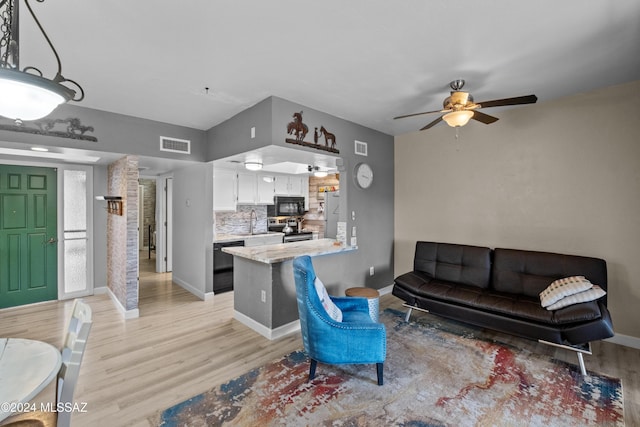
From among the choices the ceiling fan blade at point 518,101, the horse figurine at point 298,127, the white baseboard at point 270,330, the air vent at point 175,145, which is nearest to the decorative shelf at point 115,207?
the air vent at point 175,145

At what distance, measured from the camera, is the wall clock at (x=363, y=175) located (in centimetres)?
415

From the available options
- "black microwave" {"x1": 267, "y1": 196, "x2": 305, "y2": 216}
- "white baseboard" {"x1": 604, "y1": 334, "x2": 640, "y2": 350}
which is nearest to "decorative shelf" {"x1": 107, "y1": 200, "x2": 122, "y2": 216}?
"black microwave" {"x1": 267, "y1": 196, "x2": 305, "y2": 216}

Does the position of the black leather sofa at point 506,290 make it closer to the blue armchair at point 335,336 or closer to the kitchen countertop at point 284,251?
the kitchen countertop at point 284,251

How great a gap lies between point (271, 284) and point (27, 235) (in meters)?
3.84

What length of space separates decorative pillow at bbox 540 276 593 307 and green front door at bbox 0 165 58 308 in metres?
6.35

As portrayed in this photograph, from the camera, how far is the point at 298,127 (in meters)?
3.31

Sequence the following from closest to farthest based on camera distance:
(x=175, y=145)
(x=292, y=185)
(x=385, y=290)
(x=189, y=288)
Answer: (x=175, y=145) < (x=385, y=290) < (x=189, y=288) < (x=292, y=185)

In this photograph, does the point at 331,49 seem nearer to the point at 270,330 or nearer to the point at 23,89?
the point at 23,89

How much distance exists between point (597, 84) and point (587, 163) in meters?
0.80

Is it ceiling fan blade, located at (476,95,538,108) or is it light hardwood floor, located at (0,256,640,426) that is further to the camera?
ceiling fan blade, located at (476,95,538,108)

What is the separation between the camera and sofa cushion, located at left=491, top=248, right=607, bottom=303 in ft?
9.50

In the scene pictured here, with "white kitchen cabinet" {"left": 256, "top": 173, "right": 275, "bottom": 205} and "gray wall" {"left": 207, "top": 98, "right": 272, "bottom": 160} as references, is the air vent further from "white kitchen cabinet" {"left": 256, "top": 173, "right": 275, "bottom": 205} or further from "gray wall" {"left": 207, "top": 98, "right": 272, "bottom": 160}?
"white kitchen cabinet" {"left": 256, "top": 173, "right": 275, "bottom": 205}

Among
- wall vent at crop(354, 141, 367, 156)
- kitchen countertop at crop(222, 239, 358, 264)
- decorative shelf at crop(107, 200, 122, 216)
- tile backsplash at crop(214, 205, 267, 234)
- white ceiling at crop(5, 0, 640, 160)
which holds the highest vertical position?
white ceiling at crop(5, 0, 640, 160)

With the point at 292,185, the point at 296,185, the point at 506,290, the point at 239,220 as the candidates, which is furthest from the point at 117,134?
the point at 506,290
